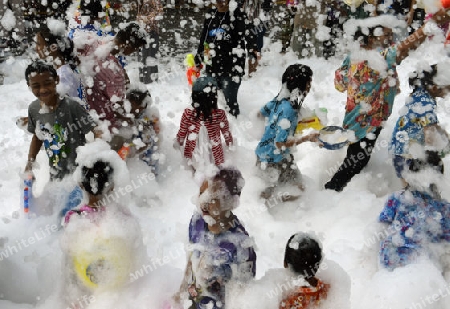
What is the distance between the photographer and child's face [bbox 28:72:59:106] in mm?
2627

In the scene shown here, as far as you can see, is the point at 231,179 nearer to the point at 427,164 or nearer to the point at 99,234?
the point at 99,234

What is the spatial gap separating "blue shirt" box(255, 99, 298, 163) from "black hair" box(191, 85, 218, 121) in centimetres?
38

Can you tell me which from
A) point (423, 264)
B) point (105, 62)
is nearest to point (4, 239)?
point (105, 62)

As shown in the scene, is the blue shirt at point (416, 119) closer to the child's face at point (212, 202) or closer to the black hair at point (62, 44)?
the child's face at point (212, 202)

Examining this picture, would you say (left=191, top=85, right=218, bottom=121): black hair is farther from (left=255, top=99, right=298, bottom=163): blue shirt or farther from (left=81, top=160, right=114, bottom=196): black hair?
(left=81, top=160, right=114, bottom=196): black hair

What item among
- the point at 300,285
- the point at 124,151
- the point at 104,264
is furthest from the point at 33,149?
the point at 300,285

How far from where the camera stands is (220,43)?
4301 millimetres

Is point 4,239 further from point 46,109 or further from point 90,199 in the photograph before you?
point 90,199

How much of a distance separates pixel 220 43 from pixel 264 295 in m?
2.92

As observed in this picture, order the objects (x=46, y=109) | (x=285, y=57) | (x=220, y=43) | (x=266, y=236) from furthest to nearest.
A: (x=285, y=57) → (x=220, y=43) → (x=266, y=236) → (x=46, y=109)

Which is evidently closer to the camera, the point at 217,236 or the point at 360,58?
the point at 217,236

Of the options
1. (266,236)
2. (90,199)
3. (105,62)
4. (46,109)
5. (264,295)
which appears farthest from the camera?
(105,62)

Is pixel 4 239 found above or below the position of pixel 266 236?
above

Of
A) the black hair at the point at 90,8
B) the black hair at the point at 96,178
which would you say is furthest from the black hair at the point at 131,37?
the black hair at the point at 96,178
